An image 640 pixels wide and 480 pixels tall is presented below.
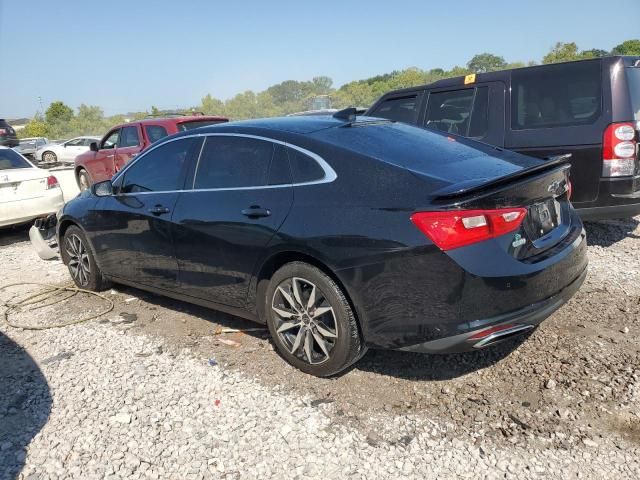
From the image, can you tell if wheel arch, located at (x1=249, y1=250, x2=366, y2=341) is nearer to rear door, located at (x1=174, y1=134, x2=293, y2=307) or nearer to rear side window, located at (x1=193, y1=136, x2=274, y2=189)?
rear door, located at (x1=174, y1=134, x2=293, y2=307)

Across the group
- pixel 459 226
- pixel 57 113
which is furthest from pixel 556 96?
pixel 57 113

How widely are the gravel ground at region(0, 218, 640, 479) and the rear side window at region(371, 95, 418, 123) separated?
3456 millimetres

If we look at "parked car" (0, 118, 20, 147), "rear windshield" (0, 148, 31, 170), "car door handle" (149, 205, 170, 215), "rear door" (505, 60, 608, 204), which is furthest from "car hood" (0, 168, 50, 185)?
"parked car" (0, 118, 20, 147)

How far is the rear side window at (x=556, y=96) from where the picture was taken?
17.3ft

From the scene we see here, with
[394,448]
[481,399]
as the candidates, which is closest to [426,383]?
[481,399]

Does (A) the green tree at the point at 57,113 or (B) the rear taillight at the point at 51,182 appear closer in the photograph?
(B) the rear taillight at the point at 51,182

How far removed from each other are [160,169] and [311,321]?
2067 millimetres

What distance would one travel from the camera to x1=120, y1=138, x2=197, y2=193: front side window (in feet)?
13.8

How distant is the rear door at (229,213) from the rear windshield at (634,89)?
3803 mm

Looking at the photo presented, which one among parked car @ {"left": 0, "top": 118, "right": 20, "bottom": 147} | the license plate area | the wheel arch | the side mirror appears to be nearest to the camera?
the license plate area

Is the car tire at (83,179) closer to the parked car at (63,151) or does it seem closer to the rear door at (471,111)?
the rear door at (471,111)

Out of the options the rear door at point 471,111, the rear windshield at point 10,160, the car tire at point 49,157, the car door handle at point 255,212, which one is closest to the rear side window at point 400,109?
the rear door at point 471,111

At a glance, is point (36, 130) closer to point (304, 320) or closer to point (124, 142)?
point (124, 142)

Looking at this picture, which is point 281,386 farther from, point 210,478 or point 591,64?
point 591,64
